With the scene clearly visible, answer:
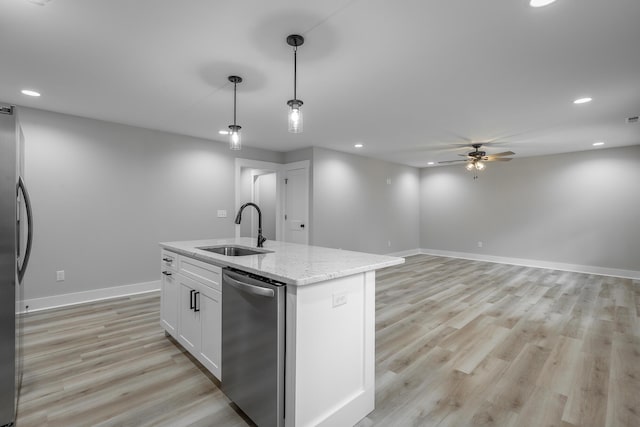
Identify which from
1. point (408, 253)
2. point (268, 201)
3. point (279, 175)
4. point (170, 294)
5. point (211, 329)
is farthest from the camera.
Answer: point (408, 253)

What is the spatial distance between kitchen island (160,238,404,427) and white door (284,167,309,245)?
354cm

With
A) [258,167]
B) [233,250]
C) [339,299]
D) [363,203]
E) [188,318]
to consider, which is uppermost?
[258,167]

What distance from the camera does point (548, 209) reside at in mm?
6328

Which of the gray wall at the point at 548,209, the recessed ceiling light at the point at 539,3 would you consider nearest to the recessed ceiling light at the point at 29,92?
the recessed ceiling light at the point at 539,3

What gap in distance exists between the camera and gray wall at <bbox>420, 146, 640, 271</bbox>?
5.56 m

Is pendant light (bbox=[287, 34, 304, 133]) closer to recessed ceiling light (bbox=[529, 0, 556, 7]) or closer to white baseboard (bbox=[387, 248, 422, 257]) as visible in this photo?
recessed ceiling light (bbox=[529, 0, 556, 7])

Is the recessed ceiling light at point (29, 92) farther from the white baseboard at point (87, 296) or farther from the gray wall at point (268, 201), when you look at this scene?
the gray wall at point (268, 201)

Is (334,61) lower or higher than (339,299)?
higher

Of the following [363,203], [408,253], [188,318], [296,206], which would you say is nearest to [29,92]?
[188,318]

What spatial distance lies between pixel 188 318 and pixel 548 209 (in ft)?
23.6

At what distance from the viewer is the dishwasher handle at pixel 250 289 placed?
1481mm

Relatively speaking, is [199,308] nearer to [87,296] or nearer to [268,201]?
[87,296]

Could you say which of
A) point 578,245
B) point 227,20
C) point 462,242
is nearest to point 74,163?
point 227,20

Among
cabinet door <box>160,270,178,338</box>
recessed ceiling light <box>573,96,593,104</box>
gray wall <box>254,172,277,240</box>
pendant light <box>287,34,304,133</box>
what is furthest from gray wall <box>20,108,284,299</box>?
recessed ceiling light <box>573,96,593,104</box>
